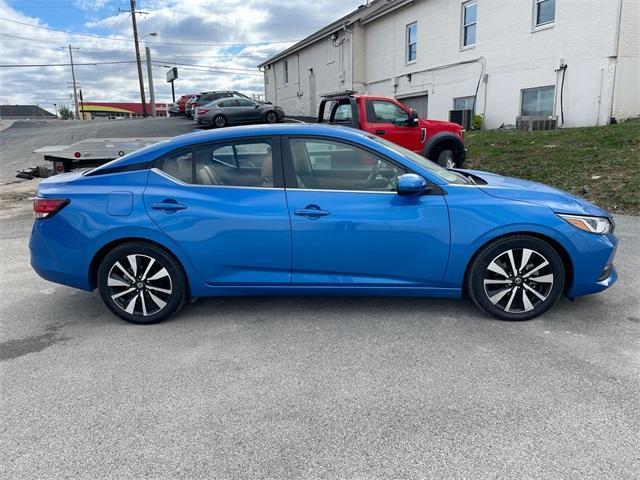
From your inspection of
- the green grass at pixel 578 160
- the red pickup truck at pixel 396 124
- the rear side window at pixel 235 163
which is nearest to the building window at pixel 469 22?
the green grass at pixel 578 160

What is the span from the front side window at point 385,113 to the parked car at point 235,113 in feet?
44.9

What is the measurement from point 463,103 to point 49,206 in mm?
18848

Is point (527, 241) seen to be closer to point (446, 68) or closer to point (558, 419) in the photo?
point (558, 419)

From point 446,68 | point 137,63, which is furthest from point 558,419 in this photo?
point 137,63

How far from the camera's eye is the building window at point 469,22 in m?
19.3

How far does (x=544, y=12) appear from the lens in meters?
16.2

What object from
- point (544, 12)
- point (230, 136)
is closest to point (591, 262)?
point (230, 136)

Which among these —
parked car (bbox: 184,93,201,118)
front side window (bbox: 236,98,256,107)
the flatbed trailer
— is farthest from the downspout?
parked car (bbox: 184,93,201,118)

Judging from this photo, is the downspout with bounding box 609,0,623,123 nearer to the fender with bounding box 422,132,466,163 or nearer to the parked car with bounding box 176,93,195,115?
the fender with bounding box 422,132,466,163

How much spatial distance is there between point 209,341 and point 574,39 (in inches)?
623

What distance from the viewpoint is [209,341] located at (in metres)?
3.72

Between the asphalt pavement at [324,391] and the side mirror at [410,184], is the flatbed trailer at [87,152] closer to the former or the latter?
the asphalt pavement at [324,391]

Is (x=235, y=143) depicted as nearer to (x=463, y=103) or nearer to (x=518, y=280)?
(x=518, y=280)

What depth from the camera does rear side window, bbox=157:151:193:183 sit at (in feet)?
13.0
